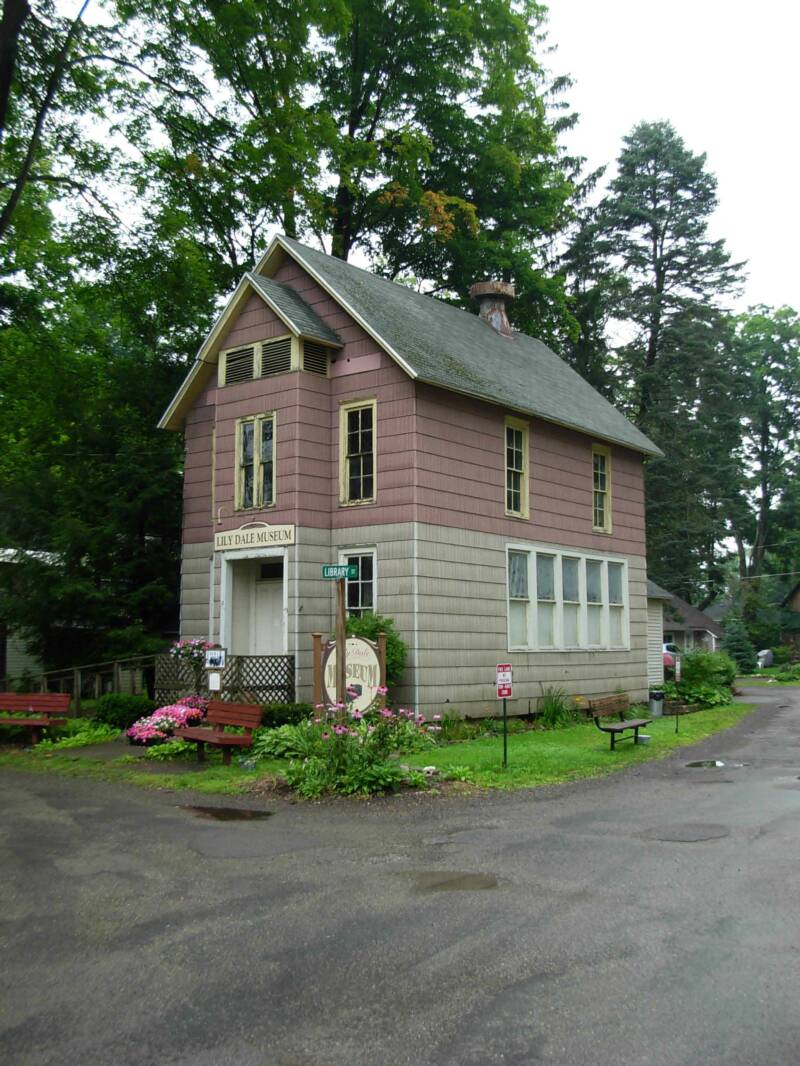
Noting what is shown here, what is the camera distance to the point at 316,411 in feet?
62.4

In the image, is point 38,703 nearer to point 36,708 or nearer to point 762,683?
point 36,708

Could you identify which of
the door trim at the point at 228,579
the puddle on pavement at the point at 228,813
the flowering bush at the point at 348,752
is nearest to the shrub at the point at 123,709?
the door trim at the point at 228,579

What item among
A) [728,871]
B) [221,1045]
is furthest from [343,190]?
[221,1045]

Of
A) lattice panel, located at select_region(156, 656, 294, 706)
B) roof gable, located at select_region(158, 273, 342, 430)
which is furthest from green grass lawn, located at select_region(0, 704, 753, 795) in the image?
roof gable, located at select_region(158, 273, 342, 430)

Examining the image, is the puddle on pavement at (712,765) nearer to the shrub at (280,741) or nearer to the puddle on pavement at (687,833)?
the puddle on pavement at (687,833)

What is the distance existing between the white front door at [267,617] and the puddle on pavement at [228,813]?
7.53 metres

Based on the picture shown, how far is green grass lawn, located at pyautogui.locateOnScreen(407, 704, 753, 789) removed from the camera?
13570 millimetres

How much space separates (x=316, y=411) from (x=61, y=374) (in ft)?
25.0

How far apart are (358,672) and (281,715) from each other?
5.91 ft

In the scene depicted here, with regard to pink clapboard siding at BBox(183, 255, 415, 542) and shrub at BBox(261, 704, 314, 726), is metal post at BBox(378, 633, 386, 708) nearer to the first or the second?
shrub at BBox(261, 704, 314, 726)

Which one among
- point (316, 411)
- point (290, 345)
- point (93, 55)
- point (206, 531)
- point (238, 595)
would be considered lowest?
point (238, 595)

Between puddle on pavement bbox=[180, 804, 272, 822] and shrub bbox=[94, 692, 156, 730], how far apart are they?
7.33 m

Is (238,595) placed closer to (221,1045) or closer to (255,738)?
(255,738)

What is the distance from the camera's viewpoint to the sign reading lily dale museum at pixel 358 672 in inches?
608
